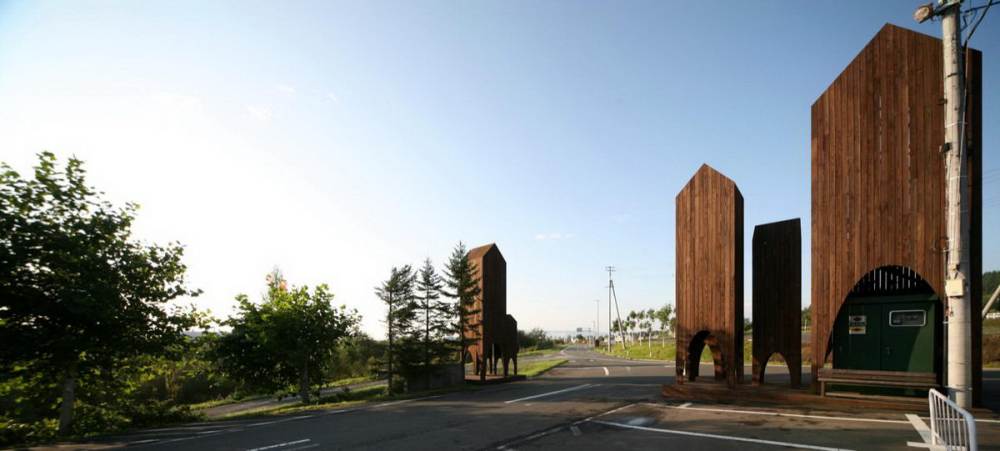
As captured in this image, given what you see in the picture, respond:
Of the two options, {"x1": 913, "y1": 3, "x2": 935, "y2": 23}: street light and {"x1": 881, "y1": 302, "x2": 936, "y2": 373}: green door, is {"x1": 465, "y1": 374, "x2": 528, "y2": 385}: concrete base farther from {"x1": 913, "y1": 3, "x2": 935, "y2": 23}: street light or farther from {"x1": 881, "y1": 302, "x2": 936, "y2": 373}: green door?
{"x1": 913, "y1": 3, "x2": 935, "y2": 23}: street light

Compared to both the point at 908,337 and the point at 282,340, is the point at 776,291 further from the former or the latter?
the point at 282,340

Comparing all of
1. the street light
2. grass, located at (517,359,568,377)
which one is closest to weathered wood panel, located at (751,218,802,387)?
the street light

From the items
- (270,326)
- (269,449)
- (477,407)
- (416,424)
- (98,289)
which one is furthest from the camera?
(270,326)

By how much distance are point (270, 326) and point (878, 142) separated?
832 inches

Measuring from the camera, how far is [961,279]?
990 cm

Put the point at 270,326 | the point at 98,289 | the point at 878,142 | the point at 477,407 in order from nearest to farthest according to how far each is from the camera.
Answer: the point at 98,289
the point at 878,142
the point at 477,407
the point at 270,326

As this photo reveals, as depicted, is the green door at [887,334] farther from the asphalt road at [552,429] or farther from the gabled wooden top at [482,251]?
the gabled wooden top at [482,251]

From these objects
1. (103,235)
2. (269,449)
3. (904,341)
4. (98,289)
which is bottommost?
(269,449)

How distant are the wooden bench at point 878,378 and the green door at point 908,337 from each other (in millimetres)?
579

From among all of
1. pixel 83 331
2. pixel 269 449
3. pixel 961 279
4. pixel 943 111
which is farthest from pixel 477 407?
pixel 943 111

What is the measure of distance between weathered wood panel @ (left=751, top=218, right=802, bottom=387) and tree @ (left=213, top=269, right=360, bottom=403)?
1596 cm

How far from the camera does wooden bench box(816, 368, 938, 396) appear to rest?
1101cm

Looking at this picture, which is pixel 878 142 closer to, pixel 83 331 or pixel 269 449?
pixel 269 449

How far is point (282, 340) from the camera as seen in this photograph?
19188 millimetres
